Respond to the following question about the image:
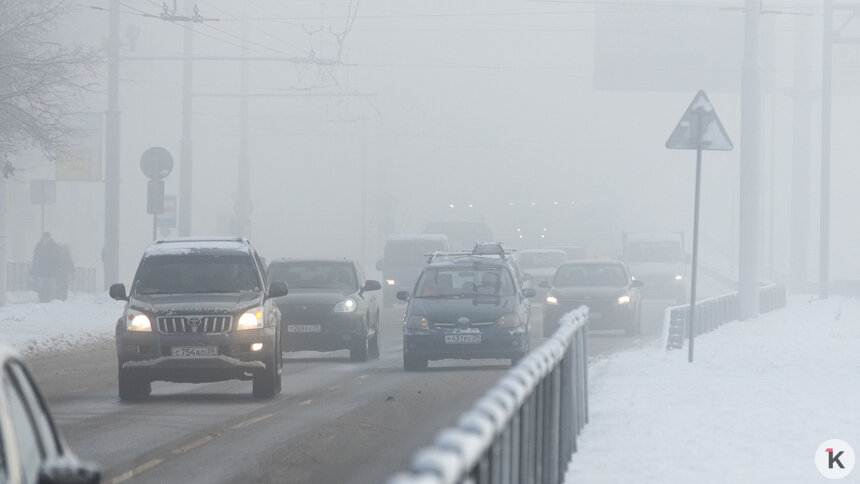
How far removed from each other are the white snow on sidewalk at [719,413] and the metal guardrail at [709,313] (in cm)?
38

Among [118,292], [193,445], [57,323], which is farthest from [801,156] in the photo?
[193,445]

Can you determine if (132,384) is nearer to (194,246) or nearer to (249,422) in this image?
(194,246)

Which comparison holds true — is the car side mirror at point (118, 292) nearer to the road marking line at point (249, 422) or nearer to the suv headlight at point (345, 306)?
the road marking line at point (249, 422)

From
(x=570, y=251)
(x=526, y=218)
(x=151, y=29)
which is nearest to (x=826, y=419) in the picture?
(x=570, y=251)

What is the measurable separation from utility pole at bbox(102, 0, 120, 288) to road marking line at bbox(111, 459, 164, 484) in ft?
81.1

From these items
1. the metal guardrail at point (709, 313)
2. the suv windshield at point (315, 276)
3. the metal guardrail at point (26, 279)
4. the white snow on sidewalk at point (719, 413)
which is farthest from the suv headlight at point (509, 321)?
the metal guardrail at point (26, 279)

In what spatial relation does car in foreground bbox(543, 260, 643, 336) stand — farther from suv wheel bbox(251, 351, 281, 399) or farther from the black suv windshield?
suv wheel bbox(251, 351, 281, 399)

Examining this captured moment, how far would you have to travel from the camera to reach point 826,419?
14688 mm

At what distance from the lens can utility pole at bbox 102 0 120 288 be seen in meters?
36.9

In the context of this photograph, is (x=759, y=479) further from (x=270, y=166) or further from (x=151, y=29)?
(x=270, y=166)

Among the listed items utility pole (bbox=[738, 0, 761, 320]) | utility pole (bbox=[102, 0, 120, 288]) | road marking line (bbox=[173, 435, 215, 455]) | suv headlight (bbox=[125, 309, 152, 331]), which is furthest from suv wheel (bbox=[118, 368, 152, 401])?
utility pole (bbox=[102, 0, 120, 288])

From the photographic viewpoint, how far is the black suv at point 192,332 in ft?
57.5

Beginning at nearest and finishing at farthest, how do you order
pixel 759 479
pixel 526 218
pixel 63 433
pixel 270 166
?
1. pixel 759 479
2. pixel 63 433
3. pixel 526 218
4. pixel 270 166

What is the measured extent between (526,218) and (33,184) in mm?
44334
